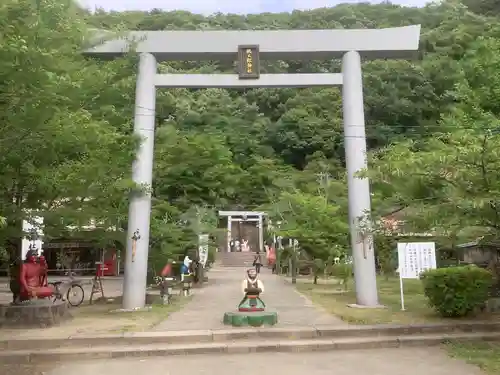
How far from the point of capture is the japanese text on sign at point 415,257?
38.1 feet

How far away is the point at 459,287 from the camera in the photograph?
997 cm

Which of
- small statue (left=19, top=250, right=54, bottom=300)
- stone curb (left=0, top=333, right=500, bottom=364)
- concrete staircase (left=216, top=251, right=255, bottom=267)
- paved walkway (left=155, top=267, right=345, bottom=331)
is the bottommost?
stone curb (left=0, top=333, right=500, bottom=364)

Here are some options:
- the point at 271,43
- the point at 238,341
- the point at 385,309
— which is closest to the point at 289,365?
the point at 238,341

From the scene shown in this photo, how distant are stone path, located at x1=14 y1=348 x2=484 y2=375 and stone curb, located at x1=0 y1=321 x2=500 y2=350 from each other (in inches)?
29.3

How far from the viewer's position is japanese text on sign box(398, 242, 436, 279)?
1161cm

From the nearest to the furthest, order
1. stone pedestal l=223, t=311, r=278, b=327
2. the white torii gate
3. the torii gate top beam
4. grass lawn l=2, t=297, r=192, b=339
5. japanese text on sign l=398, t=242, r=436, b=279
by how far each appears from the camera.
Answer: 1. grass lawn l=2, t=297, r=192, b=339
2. stone pedestal l=223, t=311, r=278, b=327
3. japanese text on sign l=398, t=242, r=436, b=279
4. the white torii gate
5. the torii gate top beam

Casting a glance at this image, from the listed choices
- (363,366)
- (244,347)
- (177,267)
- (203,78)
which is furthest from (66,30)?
(177,267)

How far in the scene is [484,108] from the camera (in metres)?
13.1

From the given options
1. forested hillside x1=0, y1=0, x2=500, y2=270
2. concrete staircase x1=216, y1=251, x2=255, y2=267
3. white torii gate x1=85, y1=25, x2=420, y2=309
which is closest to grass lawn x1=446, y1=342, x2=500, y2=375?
forested hillside x1=0, y1=0, x2=500, y2=270

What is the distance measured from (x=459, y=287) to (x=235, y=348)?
4.91 metres

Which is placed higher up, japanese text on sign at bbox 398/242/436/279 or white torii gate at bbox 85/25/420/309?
white torii gate at bbox 85/25/420/309

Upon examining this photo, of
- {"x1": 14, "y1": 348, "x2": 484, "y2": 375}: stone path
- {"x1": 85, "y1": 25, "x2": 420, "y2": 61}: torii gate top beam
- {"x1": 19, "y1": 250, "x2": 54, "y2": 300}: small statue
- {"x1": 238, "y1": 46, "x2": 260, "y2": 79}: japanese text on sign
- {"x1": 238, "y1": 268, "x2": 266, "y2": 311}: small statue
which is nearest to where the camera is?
{"x1": 14, "y1": 348, "x2": 484, "y2": 375}: stone path

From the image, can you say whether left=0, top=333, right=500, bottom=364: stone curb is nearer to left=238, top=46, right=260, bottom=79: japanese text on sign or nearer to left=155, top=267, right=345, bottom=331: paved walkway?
left=155, top=267, right=345, bottom=331: paved walkway

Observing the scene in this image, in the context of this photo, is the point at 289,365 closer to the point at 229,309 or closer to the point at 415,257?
the point at 415,257
